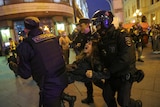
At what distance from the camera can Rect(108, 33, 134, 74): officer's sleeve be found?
9.44ft

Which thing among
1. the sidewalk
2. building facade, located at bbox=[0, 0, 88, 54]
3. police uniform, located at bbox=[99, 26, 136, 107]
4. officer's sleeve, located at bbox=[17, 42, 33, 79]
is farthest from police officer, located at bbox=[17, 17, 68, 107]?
building facade, located at bbox=[0, 0, 88, 54]

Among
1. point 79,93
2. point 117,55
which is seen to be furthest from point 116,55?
point 79,93

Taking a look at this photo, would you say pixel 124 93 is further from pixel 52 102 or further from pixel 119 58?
pixel 52 102

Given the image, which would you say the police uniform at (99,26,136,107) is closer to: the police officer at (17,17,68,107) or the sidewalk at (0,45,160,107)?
the police officer at (17,17,68,107)

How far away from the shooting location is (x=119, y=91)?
121 inches

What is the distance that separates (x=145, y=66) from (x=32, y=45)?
6023 millimetres

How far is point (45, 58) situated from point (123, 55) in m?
1.04

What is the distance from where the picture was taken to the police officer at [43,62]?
2.62 meters

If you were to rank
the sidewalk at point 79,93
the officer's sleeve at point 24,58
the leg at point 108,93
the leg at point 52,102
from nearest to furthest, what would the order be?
the officer's sleeve at point 24,58, the leg at point 52,102, the leg at point 108,93, the sidewalk at point 79,93

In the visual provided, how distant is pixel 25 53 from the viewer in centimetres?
259

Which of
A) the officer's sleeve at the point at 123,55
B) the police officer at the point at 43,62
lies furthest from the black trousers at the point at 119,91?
the police officer at the point at 43,62

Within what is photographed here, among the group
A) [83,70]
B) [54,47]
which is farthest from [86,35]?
[54,47]

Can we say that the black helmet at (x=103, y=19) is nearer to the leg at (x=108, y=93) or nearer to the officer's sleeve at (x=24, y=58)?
the leg at (x=108, y=93)

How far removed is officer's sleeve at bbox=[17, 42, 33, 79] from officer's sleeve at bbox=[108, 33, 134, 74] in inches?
44.0
